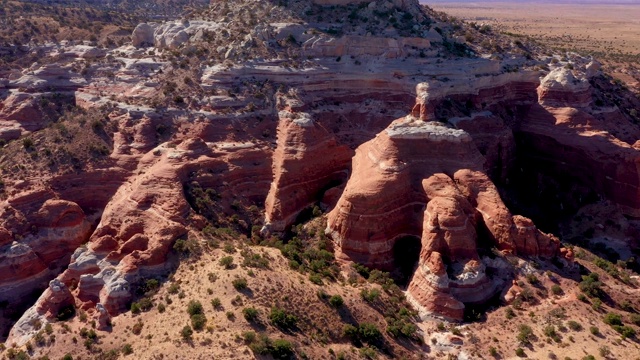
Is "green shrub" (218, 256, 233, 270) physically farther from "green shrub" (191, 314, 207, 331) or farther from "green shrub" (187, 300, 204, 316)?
"green shrub" (191, 314, 207, 331)

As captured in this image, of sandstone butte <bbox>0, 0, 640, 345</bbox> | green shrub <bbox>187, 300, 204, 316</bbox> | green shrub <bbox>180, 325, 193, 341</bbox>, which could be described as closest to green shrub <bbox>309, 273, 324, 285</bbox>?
sandstone butte <bbox>0, 0, 640, 345</bbox>

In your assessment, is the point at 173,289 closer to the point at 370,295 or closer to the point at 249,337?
the point at 249,337

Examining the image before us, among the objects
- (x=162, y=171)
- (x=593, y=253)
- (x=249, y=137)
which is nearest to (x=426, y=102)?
(x=249, y=137)

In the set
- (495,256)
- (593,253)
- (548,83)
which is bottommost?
(593,253)

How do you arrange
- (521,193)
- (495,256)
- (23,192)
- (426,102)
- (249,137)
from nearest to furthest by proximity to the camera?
(495,256)
(23,192)
(426,102)
(249,137)
(521,193)

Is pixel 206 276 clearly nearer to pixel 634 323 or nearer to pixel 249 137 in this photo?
pixel 249 137

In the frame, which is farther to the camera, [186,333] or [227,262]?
[227,262]

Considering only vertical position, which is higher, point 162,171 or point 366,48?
point 366,48

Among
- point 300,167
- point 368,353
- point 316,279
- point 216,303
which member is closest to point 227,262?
point 216,303

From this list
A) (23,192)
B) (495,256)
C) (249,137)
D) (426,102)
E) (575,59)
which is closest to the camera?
(495,256)
